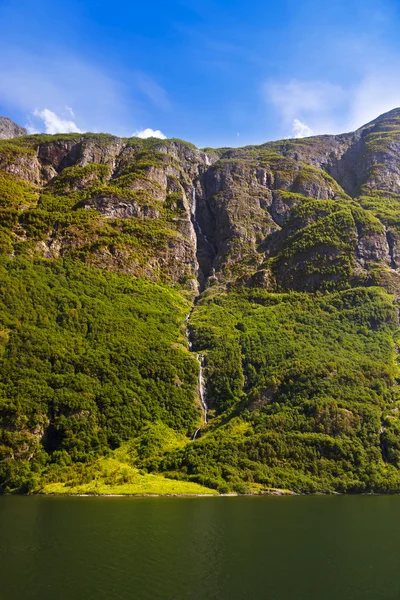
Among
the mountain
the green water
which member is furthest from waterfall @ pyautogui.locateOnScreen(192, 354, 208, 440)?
the green water

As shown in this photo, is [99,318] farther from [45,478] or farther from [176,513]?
[176,513]

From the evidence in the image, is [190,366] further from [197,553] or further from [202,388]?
[197,553]

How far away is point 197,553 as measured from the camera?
43.8 m

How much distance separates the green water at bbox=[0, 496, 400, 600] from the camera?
33.7 metres

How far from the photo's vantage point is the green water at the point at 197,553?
110ft

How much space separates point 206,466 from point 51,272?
100m

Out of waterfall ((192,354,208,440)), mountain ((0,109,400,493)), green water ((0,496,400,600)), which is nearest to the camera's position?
green water ((0,496,400,600))

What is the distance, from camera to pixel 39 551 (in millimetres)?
43250

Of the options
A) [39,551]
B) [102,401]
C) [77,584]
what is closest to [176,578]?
[77,584]

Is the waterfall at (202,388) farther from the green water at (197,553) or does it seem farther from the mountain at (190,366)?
the green water at (197,553)

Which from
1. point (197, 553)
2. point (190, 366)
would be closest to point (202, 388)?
point (190, 366)

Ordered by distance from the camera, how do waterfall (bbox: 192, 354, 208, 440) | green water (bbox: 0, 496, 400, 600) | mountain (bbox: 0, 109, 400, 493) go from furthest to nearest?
1. waterfall (bbox: 192, 354, 208, 440)
2. mountain (bbox: 0, 109, 400, 493)
3. green water (bbox: 0, 496, 400, 600)

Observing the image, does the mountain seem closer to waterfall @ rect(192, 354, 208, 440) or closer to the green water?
waterfall @ rect(192, 354, 208, 440)

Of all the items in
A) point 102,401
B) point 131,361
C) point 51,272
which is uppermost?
point 51,272
